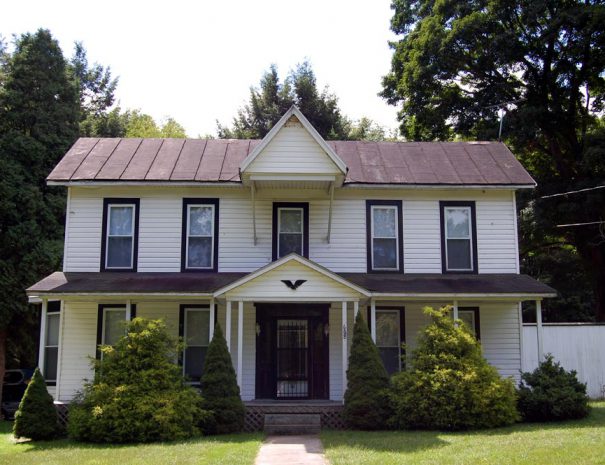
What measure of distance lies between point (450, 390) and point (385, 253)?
4959 mm

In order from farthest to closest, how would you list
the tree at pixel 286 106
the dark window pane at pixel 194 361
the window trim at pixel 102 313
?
1. the tree at pixel 286 106
2. the window trim at pixel 102 313
3. the dark window pane at pixel 194 361

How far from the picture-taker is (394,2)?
31562 mm

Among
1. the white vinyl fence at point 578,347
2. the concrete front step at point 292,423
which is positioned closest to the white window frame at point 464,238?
the white vinyl fence at point 578,347

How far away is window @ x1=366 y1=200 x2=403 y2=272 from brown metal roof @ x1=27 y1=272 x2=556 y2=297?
38 centimetres

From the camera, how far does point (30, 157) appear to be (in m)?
22.3

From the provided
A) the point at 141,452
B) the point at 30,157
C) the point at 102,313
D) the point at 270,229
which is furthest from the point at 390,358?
the point at 30,157

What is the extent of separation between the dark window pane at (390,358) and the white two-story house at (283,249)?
0.04 metres

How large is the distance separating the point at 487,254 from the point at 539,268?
1586cm

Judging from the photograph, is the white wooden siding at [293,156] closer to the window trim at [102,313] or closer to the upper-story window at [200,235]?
the upper-story window at [200,235]

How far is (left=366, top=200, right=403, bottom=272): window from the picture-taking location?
18.1 meters

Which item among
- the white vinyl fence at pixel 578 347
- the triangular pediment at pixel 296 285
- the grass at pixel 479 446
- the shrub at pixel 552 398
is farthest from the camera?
the white vinyl fence at pixel 578 347

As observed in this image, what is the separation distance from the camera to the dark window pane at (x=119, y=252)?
58.6 feet

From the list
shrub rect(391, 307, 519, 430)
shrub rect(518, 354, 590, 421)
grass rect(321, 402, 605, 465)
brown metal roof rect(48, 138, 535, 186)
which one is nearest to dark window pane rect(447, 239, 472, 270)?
brown metal roof rect(48, 138, 535, 186)

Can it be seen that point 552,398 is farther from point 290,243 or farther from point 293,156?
point 293,156
